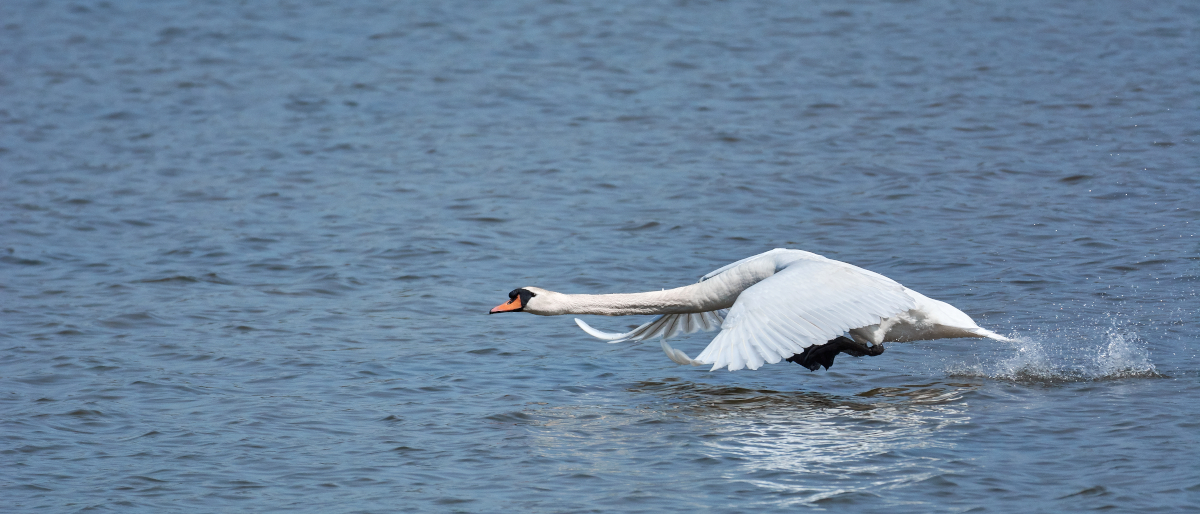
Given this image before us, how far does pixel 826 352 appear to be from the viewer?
333 inches

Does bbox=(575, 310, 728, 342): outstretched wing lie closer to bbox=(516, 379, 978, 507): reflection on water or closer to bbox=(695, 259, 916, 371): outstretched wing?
bbox=(516, 379, 978, 507): reflection on water

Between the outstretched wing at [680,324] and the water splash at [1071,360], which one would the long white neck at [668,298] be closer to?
the outstretched wing at [680,324]

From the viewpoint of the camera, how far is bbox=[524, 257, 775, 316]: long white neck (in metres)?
8.80

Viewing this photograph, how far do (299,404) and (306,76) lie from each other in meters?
11.9

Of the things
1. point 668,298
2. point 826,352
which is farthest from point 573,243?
point 826,352

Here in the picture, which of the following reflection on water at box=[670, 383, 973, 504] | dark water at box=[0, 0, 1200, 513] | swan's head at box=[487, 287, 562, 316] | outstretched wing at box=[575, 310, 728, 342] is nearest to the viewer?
reflection on water at box=[670, 383, 973, 504]

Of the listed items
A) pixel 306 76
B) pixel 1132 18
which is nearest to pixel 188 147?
pixel 306 76

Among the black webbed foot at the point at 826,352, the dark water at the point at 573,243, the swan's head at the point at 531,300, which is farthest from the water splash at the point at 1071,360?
the swan's head at the point at 531,300

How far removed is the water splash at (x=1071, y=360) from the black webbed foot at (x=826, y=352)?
91 cm

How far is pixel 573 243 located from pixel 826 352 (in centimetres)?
458

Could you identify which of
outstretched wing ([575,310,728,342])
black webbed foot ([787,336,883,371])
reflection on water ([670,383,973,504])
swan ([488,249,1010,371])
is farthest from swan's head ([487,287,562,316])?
black webbed foot ([787,336,883,371])

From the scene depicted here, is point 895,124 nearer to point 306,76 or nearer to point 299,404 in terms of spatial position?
point 306,76

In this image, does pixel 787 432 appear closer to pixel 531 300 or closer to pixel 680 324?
pixel 531 300

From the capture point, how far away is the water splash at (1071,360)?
8820 mm
